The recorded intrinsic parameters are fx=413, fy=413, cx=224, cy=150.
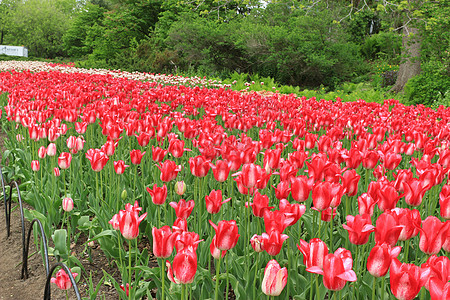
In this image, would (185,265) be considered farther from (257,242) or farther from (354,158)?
(354,158)

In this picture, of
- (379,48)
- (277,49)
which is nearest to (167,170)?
(277,49)

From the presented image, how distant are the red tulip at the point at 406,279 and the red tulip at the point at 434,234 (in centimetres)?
32

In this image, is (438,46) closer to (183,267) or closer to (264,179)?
(264,179)

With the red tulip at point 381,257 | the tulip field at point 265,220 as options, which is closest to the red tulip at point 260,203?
the tulip field at point 265,220

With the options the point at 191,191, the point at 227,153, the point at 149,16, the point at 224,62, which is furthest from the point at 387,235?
the point at 149,16

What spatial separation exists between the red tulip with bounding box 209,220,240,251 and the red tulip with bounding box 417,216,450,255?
72 cm

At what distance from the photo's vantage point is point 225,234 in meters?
1.64

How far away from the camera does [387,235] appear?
1607 mm

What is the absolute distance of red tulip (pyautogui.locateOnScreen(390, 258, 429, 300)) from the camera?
1.29 m

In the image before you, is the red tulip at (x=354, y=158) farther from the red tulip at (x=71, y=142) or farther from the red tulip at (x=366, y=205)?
the red tulip at (x=71, y=142)

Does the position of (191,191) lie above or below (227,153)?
below

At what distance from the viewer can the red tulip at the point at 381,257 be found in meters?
1.42

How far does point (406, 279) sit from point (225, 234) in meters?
0.67

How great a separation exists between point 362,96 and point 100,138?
850cm
